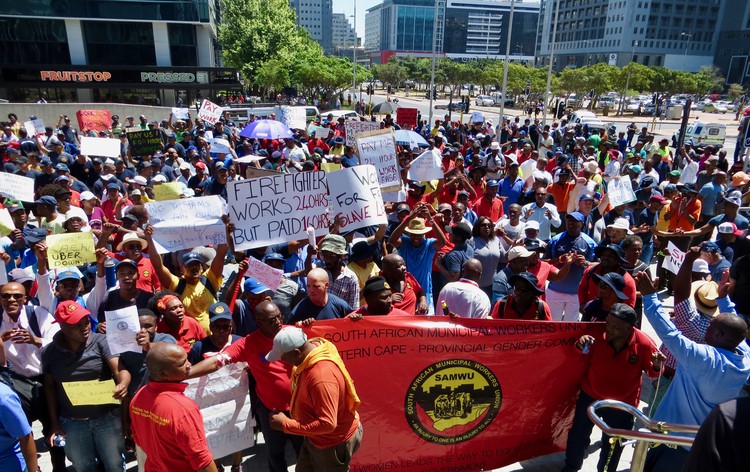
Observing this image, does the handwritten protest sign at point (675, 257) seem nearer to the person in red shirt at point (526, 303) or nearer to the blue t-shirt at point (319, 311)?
the person in red shirt at point (526, 303)

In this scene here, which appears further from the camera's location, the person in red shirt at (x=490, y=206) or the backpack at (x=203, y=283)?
the person in red shirt at (x=490, y=206)

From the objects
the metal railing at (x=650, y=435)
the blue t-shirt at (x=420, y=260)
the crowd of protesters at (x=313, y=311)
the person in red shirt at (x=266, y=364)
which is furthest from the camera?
the blue t-shirt at (x=420, y=260)

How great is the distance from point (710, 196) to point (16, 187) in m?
11.9

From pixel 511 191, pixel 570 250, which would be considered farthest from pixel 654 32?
pixel 570 250

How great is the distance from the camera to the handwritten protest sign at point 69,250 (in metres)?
5.02

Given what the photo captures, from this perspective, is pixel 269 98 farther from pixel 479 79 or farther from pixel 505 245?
pixel 505 245

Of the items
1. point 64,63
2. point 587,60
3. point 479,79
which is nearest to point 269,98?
point 64,63

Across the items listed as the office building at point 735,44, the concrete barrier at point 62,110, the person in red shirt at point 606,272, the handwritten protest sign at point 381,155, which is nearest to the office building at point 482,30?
the office building at point 735,44

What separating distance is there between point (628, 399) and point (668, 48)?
123 m

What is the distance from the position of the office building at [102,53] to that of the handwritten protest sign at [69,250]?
35.6 m

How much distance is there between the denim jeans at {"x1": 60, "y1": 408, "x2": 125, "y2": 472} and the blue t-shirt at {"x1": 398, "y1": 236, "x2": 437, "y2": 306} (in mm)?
3409

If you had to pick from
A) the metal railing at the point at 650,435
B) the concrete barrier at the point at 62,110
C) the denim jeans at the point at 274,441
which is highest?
the metal railing at the point at 650,435

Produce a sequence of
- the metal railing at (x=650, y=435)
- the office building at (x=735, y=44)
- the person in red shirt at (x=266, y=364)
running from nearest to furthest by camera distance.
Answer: the metal railing at (x=650, y=435)
the person in red shirt at (x=266, y=364)
the office building at (x=735, y=44)

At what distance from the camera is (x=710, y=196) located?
32.9 feet
